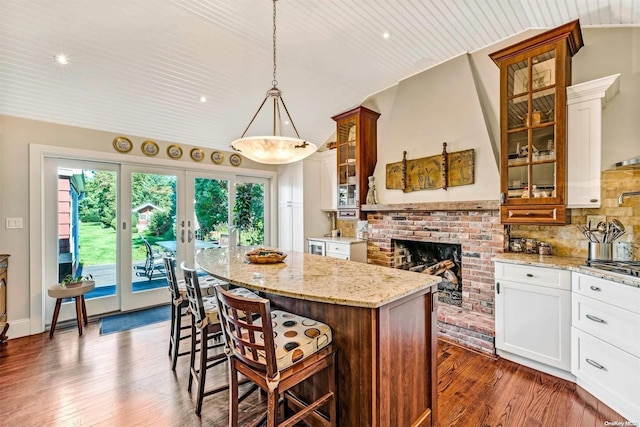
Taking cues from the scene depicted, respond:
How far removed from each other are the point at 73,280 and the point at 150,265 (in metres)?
0.87

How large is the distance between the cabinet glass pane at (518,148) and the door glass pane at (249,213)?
393 centimetres

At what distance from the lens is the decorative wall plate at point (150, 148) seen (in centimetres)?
404

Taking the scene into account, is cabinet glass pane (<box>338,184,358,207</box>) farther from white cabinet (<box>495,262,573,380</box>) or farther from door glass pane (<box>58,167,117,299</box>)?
A: door glass pane (<box>58,167,117,299</box>)

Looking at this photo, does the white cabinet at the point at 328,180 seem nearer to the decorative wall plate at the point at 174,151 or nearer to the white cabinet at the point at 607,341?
the decorative wall plate at the point at 174,151

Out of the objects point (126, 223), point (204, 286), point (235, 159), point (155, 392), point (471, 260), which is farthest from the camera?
point (235, 159)

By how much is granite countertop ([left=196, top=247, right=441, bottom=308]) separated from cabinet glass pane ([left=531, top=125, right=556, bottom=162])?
170 cm

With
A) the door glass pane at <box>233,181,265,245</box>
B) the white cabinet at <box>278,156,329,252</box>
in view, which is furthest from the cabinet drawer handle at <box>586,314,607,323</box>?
the door glass pane at <box>233,181,265,245</box>

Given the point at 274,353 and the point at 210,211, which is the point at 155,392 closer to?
the point at 274,353

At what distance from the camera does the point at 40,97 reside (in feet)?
10.1

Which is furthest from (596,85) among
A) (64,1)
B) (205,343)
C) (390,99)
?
(64,1)

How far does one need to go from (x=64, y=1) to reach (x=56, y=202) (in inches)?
91.7

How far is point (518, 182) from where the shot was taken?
8.91 feet

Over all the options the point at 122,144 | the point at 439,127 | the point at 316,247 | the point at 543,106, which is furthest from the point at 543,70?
the point at 122,144

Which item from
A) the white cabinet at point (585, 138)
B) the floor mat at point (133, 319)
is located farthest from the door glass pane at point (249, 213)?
the white cabinet at point (585, 138)
